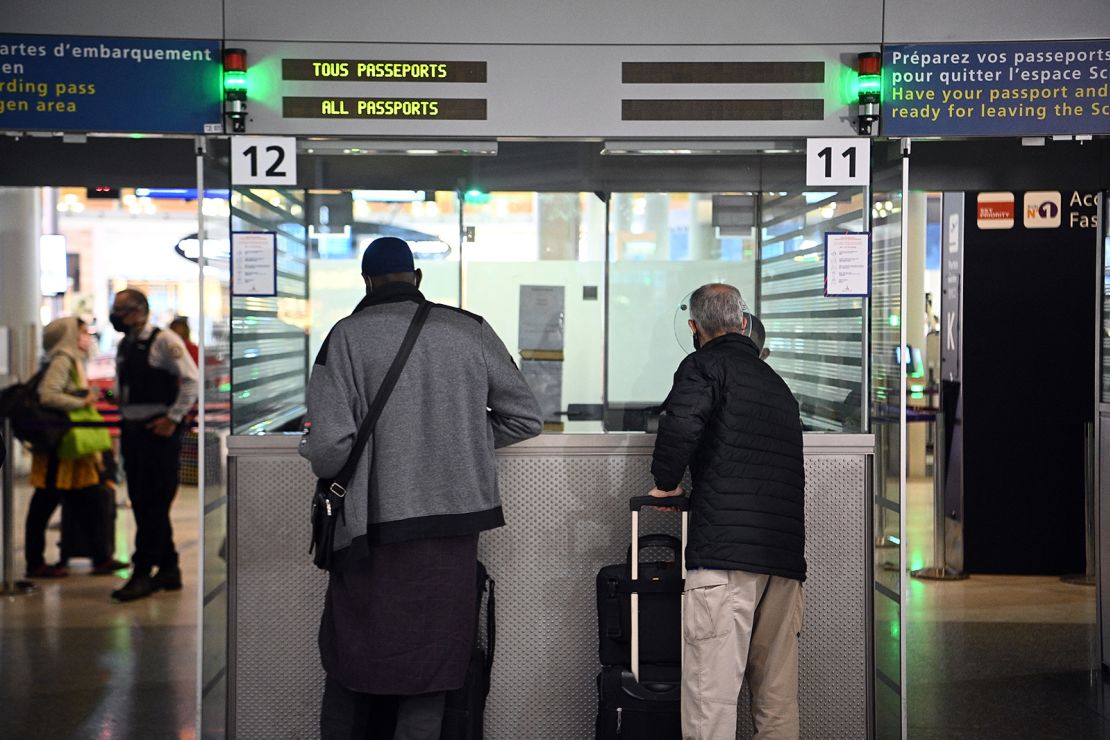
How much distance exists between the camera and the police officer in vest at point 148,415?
21.0 ft

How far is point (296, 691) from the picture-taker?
12.9 feet

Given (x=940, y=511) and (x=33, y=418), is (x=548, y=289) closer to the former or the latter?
(x=940, y=511)

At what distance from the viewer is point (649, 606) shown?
3.58m

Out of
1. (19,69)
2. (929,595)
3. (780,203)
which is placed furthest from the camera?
(929,595)

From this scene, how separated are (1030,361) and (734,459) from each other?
14.8 feet

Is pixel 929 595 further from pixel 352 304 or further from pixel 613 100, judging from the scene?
pixel 613 100

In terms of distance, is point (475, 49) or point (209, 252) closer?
point (475, 49)

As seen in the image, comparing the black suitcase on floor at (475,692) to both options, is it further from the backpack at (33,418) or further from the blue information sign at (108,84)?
the backpack at (33,418)

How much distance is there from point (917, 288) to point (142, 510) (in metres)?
10.1

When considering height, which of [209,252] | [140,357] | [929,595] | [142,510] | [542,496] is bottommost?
[929,595]

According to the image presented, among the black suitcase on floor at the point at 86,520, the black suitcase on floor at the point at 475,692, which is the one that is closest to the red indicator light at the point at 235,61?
the black suitcase on floor at the point at 475,692

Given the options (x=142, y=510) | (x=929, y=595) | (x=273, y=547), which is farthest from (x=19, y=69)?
(x=929, y=595)

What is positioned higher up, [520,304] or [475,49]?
[475,49]

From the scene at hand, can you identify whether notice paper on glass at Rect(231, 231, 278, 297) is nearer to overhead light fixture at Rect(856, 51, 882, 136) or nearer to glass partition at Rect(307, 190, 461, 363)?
glass partition at Rect(307, 190, 461, 363)
